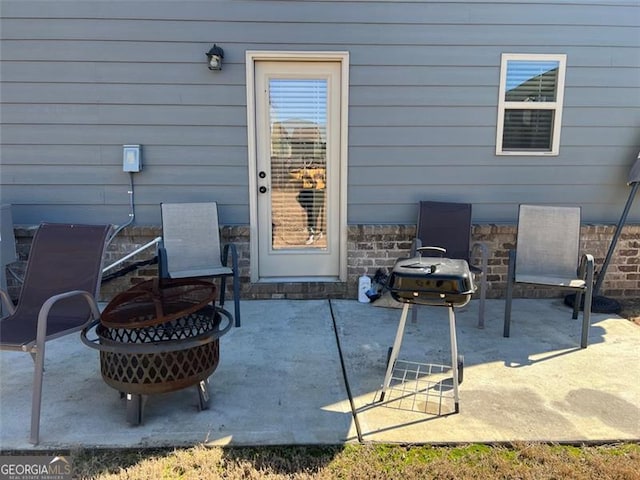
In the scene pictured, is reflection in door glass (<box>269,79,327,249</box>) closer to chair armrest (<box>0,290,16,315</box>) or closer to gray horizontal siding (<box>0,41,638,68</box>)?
gray horizontal siding (<box>0,41,638,68</box>)

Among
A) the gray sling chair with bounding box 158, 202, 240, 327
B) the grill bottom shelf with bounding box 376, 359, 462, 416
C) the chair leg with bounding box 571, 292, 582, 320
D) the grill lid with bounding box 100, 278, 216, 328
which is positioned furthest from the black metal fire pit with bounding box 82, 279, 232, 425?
the chair leg with bounding box 571, 292, 582, 320

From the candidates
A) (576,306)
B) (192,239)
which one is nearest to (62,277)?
(192,239)

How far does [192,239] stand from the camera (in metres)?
3.86

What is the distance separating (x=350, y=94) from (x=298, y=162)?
0.78m

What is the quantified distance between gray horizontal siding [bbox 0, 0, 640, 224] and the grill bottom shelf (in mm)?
1710

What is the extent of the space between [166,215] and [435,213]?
238 centimetres

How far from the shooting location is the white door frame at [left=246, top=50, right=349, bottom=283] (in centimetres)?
390

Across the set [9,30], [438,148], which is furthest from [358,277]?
[9,30]

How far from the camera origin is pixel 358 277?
4199 millimetres

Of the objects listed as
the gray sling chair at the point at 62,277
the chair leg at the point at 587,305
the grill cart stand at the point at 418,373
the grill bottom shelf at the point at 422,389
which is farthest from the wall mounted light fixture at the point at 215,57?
the chair leg at the point at 587,305

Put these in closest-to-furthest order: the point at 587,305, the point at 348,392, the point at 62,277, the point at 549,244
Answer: the point at 348,392 < the point at 62,277 < the point at 587,305 < the point at 549,244

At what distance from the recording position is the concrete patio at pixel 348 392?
212 centimetres

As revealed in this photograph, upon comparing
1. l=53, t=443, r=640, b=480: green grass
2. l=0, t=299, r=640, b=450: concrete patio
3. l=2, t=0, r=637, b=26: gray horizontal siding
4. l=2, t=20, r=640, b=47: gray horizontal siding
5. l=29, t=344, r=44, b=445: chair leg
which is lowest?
l=53, t=443, r=640, b=480: green grass

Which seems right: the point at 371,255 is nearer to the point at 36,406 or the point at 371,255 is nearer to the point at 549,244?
the point at 549,244
